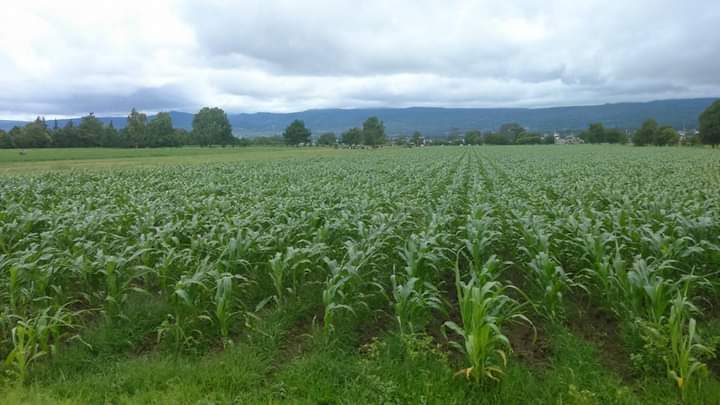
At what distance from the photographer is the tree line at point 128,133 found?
82812 mm

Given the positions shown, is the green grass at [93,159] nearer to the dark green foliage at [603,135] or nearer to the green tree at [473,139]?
the green tree at [473,139]

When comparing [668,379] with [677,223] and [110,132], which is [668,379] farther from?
[110,132]

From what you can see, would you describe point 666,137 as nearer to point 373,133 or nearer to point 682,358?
point 373,133

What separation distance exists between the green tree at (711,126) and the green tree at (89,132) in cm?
13086

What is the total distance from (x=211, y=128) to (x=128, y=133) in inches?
982

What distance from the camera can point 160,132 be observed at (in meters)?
107

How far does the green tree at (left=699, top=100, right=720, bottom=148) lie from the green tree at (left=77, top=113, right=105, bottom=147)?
429ft

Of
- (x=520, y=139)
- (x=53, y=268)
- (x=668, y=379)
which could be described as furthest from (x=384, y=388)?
(x=520, y=139)

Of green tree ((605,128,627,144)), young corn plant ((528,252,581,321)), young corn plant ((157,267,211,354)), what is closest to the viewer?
young corn plant ((157,267,211,354))

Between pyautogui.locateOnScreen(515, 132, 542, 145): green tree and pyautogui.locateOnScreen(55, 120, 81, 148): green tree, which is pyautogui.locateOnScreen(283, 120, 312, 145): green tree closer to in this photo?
pyautogui.locateOnScreen(55, 120, 81, 148): green tree

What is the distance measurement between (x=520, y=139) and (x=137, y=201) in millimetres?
153638

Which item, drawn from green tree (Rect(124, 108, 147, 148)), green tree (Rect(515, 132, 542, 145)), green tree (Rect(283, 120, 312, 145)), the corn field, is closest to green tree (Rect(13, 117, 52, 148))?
green tree (Rect(124, 108, 147, 148))

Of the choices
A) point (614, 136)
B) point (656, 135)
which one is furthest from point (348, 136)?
point (614, 136)

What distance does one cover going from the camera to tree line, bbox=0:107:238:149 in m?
82.8
